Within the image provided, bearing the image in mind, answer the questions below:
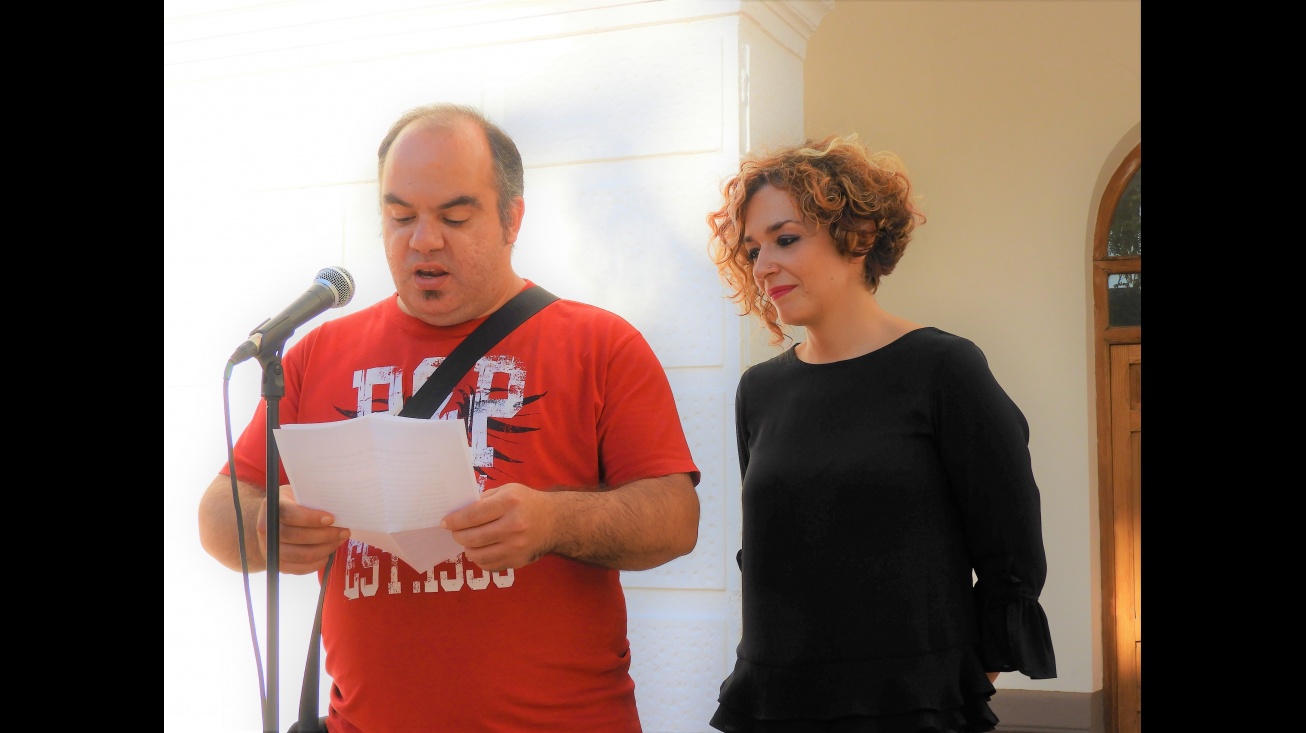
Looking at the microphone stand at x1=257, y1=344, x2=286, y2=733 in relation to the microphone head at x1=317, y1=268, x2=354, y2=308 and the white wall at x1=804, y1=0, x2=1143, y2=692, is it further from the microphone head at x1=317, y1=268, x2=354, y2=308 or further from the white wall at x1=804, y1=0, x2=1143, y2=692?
the white wall at x1=804, y1=0, x2=1143, y2=692

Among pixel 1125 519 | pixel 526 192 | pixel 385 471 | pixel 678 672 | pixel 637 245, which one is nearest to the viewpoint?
pixel 385 471

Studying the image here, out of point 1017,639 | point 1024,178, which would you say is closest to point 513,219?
point 1017,639

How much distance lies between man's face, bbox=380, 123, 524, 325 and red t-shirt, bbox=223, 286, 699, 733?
0.25 ft

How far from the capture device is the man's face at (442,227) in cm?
208

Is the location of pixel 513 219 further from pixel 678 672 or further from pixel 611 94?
pixel 678 672

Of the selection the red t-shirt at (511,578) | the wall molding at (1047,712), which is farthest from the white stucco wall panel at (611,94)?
the wall molding at (1047,712)

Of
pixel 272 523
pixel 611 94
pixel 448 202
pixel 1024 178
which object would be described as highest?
pixel 1024 178

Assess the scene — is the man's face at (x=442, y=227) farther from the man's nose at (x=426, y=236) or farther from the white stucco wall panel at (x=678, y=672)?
the white stucco wall panel at (x=678, y=672)

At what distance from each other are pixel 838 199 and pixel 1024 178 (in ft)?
14.1

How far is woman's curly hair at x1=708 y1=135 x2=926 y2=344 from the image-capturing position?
217cm

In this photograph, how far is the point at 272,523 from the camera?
1600 mm

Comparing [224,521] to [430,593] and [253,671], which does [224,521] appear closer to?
[430,593]

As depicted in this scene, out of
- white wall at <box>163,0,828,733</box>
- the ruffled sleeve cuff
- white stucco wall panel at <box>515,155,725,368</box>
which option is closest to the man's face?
the ruffled sleeve cuff
